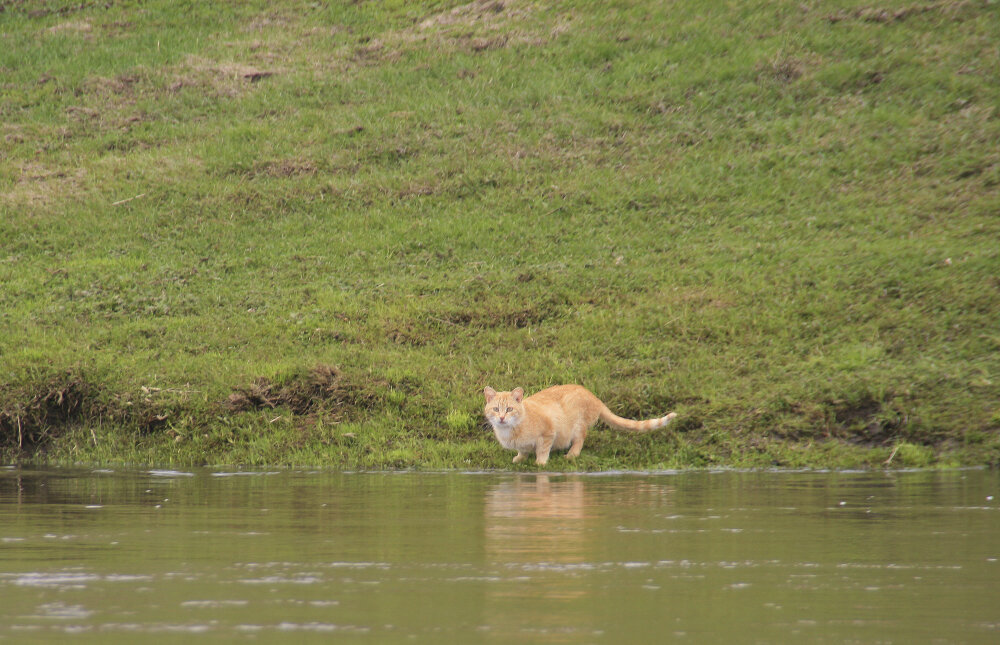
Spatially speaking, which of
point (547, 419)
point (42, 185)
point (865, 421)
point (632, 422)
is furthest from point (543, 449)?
point (42, 185)

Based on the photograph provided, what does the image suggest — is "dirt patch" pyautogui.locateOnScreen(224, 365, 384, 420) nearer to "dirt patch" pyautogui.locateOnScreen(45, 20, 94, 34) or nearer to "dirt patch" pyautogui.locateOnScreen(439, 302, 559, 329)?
"dirt patch" pyautogui.locateOnScreen(439, 302, 559, 329)

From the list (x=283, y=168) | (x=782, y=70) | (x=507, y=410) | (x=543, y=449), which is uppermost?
(x=782, y=70)

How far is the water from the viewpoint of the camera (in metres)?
5.01

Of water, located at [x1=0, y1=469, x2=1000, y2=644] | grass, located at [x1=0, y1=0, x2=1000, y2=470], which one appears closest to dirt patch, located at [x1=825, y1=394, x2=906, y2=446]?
grass, located at [x1=0, y1=0, x2=1000, y2=470]

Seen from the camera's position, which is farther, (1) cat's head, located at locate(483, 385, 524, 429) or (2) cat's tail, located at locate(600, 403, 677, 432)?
(2) cat's tail, located at locate(600, 403, 677, 432)

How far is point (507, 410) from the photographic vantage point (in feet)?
44.0

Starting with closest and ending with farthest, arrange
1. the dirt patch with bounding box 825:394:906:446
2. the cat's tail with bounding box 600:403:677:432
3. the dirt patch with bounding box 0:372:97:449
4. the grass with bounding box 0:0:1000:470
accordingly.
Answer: the dirt patch with bounding box 825:394:906:446 → the cat's tail with bounding box 600:403:677:432 → the grass with bounding box 0:0:1000:470 → the dirt patch with bounding box 0:372:97:449

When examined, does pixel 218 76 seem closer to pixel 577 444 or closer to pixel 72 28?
pixel 72 28

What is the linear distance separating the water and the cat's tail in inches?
106

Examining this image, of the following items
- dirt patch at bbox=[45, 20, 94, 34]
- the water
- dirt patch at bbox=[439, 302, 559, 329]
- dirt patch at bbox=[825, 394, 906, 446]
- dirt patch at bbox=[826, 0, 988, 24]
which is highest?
dirt patch at bbox=[45, 20, 94, 34]

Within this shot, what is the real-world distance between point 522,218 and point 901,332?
32.0ft

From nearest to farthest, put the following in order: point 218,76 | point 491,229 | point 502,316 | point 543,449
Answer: point 543,449, point 502,316, point 491,229, point 218,76

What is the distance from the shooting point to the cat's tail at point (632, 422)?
46.1 feet

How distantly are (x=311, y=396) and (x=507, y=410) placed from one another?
3797mm
